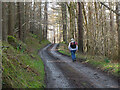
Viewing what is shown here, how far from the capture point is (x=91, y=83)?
636cm

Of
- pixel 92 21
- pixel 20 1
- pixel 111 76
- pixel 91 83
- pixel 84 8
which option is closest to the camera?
pixel 91 83

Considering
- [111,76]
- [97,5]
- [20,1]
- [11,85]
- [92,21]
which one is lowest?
[111,76]

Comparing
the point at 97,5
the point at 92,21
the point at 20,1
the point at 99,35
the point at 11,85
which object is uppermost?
the point at 20,1

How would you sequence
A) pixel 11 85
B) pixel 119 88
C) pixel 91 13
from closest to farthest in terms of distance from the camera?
pixel 11 85, pixel 119 88, pixel 91 13

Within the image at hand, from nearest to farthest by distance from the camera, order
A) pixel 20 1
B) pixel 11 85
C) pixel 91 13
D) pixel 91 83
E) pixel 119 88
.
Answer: pixel 11 85, pixel 119 88, pixel 91 83, pixel 91 13, pixel 20 1

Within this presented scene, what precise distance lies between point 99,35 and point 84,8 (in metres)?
5.33

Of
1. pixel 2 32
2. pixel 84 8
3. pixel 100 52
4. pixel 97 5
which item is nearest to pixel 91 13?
pixel 97 5

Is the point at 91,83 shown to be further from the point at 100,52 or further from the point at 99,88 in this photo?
the point at 100,52

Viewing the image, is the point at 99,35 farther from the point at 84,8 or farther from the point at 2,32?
the point at 2,32

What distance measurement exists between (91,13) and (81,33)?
3.57 meters

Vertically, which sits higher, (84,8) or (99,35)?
(84,8)

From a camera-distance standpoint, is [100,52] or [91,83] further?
[100,52]

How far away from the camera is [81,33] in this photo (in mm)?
17172

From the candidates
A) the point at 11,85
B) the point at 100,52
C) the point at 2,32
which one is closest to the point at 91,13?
the point at 100,52
